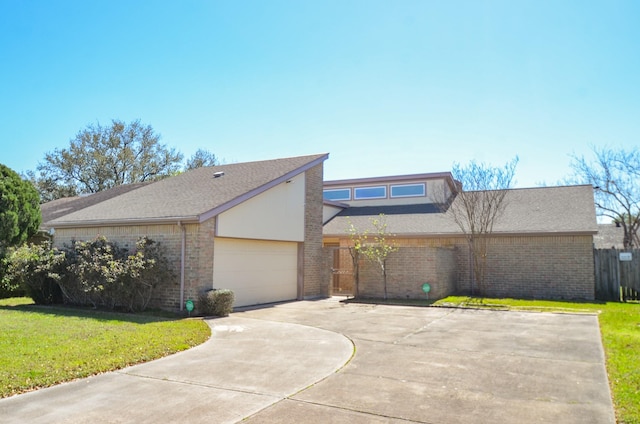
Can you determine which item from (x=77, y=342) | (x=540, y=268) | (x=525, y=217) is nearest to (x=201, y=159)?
(x=525, y=217)

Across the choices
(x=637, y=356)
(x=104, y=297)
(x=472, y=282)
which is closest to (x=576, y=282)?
(x=472, y=282)

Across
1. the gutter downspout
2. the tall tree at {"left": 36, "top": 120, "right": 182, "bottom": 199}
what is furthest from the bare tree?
the tall tree at {"left": 36, "top": 120, "right": 182, "bottom": 199}

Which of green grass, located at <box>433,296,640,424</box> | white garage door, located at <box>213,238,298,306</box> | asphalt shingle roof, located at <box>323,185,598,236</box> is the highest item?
asphalt shingle roof, located at <box>323,185,598,236</box>

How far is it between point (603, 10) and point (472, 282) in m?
11.4

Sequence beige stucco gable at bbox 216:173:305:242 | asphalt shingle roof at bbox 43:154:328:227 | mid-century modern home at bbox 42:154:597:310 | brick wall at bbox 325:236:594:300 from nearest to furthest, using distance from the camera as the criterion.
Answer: mid-century modern home at bbox 42:154:597:310 → asphalt shingle roof at bbox 43:154:328:227 → beige stucco gable at bbox 216:173:305:242 → brick wall at bbox 325:236:594:300

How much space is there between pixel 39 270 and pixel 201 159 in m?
31.7

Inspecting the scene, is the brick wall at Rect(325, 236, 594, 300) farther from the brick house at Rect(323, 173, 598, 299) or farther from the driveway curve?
the driveway curve

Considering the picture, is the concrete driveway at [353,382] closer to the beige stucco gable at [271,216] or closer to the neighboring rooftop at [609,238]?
the beige stucco gable at [271,216]

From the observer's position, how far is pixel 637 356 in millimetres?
7598

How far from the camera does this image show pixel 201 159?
4444 cm

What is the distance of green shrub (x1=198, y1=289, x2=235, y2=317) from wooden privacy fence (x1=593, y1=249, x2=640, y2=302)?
13.9 metres

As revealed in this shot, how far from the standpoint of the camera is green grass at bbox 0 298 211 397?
6425mm

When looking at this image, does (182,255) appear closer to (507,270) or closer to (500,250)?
(500,250)

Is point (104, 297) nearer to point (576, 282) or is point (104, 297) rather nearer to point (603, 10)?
point (603, 10)
